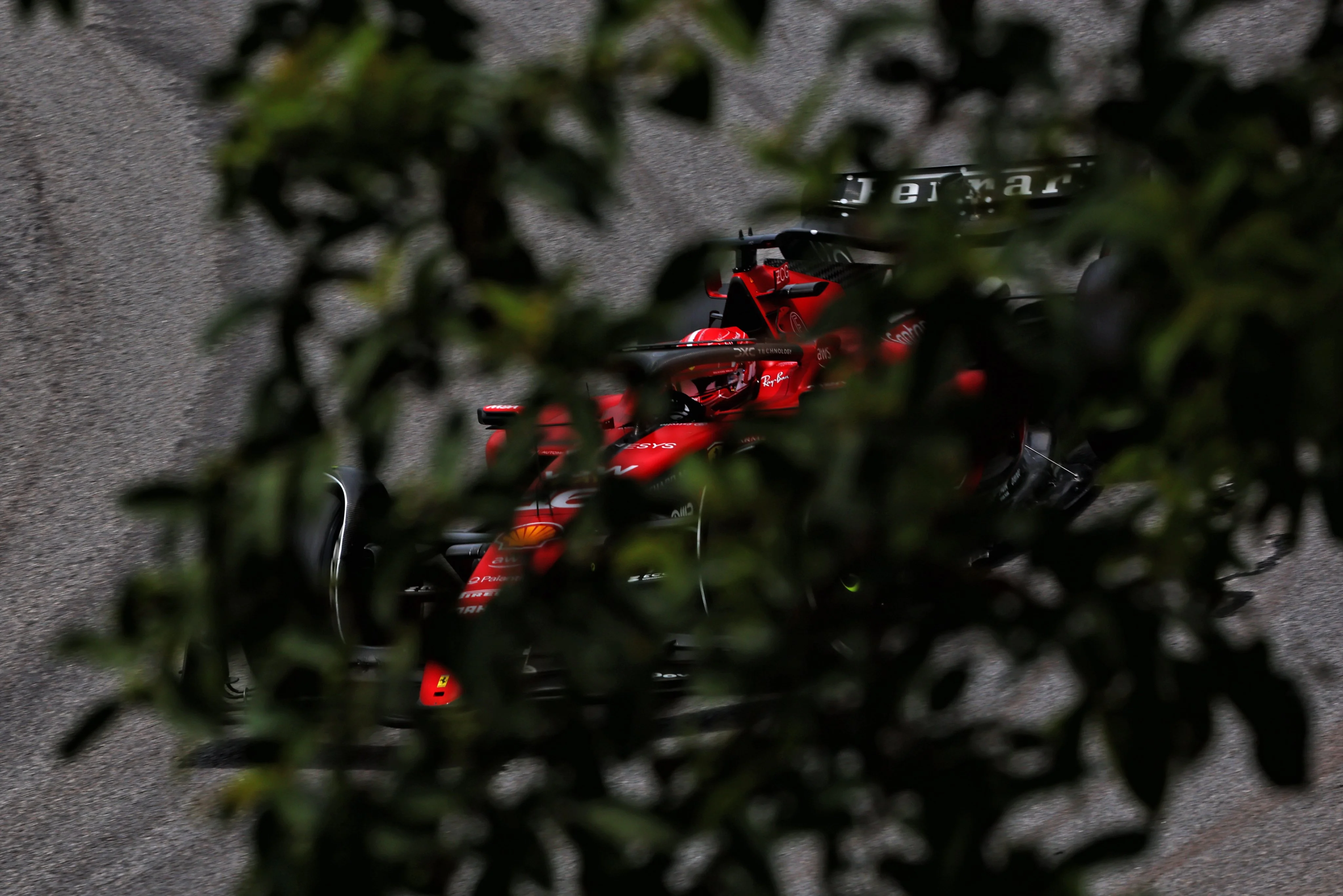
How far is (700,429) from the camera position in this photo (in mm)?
4746

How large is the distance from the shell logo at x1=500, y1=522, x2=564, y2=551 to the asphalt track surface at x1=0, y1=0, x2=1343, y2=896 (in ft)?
1.08

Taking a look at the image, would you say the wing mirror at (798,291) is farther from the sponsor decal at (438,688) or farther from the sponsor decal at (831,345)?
the sponsor decal at (831,345)

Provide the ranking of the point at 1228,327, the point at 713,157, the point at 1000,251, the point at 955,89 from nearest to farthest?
1. the point at 1228,327
2. the point at 1000,251
3. the point at 955,89
4. the point at 713,157

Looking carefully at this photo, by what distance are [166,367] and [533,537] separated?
27.1 feet

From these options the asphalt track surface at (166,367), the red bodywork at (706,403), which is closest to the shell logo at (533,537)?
the red bodywork at (706,403)

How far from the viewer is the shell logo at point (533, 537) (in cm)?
146

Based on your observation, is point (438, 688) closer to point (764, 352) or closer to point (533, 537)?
point (764, 352)

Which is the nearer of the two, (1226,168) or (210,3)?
(1226,168)

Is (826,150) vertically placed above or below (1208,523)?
above

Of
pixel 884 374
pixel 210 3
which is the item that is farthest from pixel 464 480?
pixel 210 3

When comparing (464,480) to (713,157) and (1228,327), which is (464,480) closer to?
(1228,327)

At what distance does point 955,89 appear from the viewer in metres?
1.40

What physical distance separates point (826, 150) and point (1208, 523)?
56 centimetres

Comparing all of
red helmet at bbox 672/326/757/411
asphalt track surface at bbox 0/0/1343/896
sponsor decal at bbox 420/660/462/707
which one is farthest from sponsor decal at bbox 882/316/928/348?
red helmet at bbox 672/326/757/411
